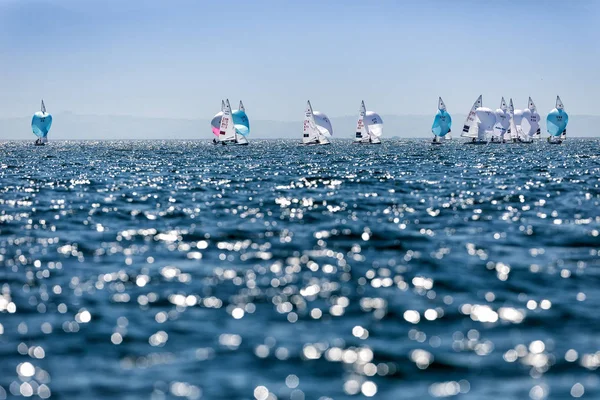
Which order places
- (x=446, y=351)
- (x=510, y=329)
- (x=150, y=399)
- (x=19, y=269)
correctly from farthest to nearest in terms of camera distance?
(x=19, y=269), (x=510, y=329), (x=446, y=351), (x=150, y=399)

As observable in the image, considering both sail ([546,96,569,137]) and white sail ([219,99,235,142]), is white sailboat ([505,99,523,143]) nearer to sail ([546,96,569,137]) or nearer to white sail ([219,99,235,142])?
sail ([546,96,569,137])

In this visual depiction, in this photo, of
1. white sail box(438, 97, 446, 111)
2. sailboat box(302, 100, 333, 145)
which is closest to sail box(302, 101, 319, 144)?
sailboat box(302, 100, 333, 145)

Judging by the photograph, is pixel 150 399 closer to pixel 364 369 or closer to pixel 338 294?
pixel 364 369

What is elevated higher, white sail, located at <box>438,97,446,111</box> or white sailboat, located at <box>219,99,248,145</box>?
white sail, located at <box>438,97,446,111</box>

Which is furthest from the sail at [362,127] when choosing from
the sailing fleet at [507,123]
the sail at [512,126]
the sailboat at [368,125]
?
the sail at [512,126]

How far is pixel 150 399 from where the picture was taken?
10.2m

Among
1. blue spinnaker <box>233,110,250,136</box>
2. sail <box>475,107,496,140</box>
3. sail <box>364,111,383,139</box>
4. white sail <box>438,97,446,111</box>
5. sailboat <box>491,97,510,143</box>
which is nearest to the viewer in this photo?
sail <box>475,107,496,140</box>

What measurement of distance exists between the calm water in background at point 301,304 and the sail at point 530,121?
141 metres

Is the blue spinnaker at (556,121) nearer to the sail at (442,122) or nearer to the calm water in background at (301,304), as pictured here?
the sail at (442,122)

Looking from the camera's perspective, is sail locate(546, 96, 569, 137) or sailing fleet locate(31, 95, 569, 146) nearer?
sailing fleet locate(31, 95, 569, 146)

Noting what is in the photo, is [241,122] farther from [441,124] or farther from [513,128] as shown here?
[513,128]

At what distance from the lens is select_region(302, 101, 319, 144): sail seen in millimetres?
136475

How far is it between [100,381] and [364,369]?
12.9 feet

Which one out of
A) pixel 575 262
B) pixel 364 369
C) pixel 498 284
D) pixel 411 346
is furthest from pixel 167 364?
pixel 575 262
